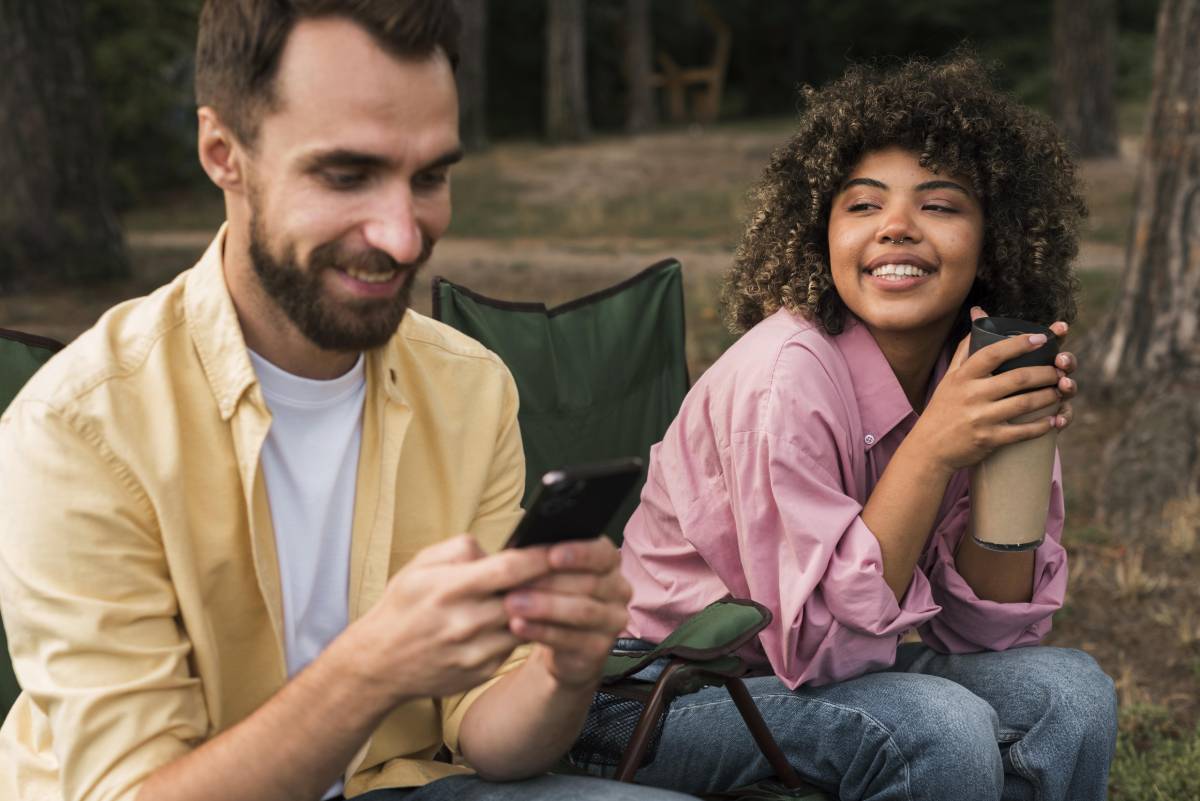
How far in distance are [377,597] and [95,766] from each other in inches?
16.3

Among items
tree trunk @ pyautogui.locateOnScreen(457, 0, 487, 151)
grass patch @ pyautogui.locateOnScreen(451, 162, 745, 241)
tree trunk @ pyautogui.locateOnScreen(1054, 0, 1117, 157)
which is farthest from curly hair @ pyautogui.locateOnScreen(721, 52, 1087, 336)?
tree trunk @ pyautogui.locateOnScreen(457, 0, 487, 151)

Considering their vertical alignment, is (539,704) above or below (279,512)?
below

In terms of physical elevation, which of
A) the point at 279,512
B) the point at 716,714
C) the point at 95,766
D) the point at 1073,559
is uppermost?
the point at 279,512

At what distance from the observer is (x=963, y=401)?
2.26 m

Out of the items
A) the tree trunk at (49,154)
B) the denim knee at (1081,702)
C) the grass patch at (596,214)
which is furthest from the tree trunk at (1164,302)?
the grass patch at (596,214)

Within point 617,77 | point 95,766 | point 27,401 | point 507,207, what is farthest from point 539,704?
point 617,77

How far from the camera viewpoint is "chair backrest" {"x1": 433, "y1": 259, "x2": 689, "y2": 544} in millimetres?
3105

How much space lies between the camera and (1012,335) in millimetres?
2252

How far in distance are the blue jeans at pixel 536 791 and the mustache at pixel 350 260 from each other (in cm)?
73

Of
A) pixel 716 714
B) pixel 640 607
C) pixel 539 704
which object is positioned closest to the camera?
pixel 539 704

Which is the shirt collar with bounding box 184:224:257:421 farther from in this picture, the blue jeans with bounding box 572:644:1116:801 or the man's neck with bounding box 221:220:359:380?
the blue jeans with bounding box 572:644:1116:801

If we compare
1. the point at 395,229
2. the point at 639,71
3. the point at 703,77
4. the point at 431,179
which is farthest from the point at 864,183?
the point at 703,77

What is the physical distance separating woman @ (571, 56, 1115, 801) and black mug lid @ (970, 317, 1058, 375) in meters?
0.02

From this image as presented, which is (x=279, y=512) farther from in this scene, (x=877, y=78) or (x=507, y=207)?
(x=507, y=207)
